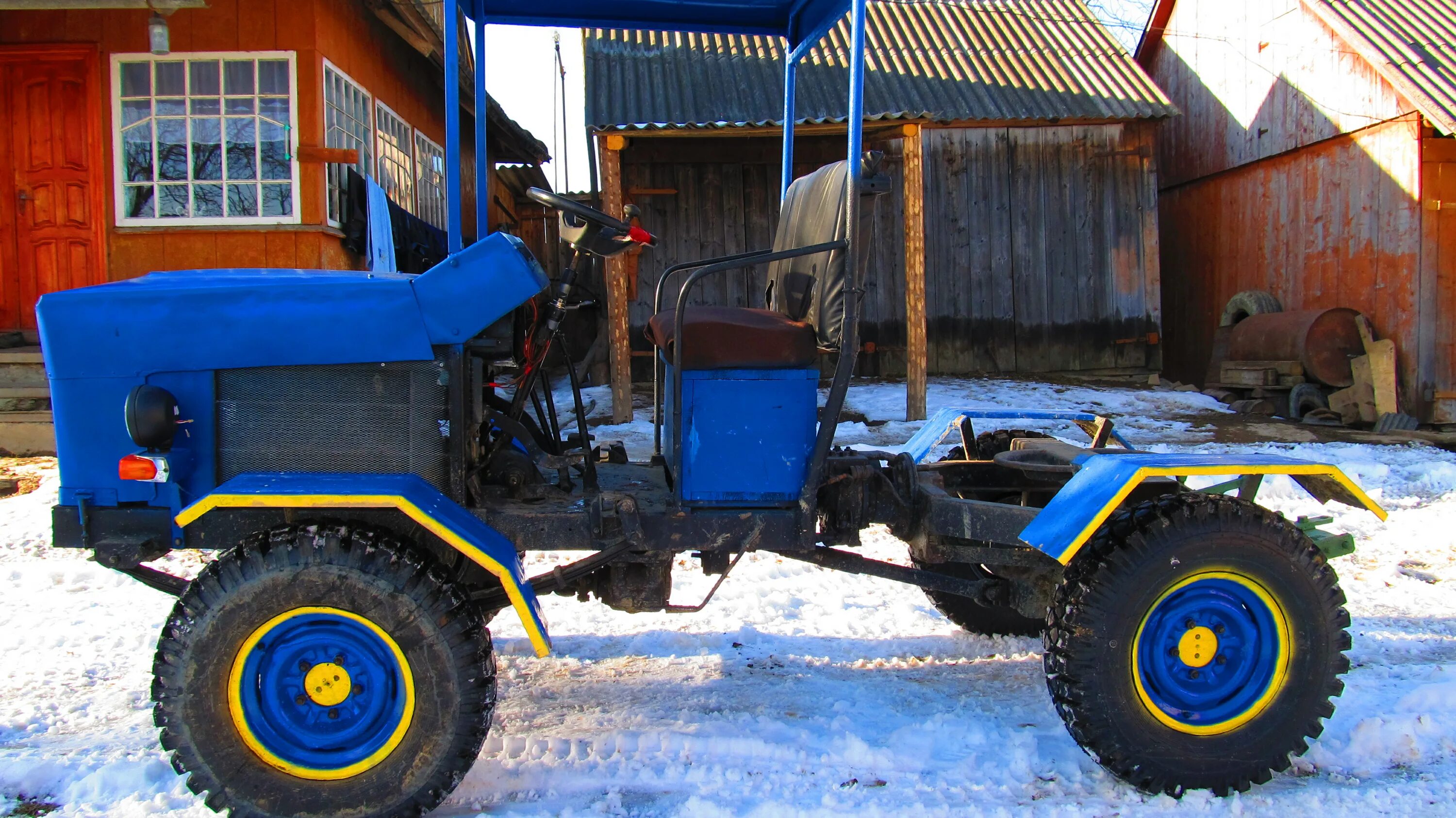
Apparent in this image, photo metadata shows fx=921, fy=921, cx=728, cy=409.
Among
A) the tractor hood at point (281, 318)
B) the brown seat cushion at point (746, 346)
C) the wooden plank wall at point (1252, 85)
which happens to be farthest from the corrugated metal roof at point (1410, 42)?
the tractor hood at point (281, 318)

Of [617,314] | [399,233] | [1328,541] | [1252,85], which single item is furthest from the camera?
[1252,85]

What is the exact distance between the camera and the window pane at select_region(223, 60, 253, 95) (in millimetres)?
7312

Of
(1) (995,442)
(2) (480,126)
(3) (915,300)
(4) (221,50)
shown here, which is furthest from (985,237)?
(2) (480,126)

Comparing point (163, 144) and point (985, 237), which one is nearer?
point (163, 144)

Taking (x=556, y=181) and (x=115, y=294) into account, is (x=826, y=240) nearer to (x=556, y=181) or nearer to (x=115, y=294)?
(x=115, y=294)

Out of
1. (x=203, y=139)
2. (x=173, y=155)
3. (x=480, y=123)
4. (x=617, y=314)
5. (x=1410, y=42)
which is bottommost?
(x=617, y=314)

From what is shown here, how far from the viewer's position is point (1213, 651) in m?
2.58

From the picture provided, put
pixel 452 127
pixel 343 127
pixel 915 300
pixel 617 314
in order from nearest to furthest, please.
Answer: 1. pixel 452 127
2. pixel 617 314
3. pixel 343 127
4. pixel 915 300

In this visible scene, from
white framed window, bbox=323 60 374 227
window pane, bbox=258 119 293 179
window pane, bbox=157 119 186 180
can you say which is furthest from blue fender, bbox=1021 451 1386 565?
window pane, bbox=157 119 186 180

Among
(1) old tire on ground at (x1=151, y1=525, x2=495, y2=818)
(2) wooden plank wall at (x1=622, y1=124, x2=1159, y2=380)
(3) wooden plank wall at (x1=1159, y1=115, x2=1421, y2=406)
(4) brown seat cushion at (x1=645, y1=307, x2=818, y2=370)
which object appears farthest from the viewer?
(2) wooden plank wall at (x1=622, y1=124, x2=1159, y2=380)

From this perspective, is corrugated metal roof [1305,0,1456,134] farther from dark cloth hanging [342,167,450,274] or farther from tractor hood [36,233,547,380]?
tractor hood [36,233,547,380]

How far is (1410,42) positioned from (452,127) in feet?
33.7

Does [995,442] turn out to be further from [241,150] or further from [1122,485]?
[241,150]

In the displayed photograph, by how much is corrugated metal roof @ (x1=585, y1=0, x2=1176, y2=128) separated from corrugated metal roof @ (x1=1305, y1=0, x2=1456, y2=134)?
5.60ft
